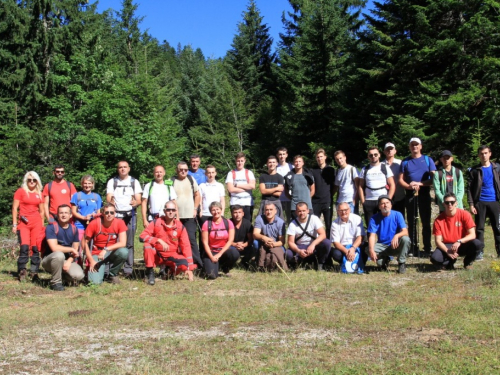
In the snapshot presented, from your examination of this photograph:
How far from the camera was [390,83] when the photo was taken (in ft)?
74.2

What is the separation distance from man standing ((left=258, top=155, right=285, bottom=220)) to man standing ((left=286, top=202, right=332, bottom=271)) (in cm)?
60

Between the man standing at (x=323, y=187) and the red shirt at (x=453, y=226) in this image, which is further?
the man standing at (x=323, y=187)

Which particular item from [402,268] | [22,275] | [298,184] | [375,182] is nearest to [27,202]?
[22,275]

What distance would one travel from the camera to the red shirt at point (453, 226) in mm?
7953

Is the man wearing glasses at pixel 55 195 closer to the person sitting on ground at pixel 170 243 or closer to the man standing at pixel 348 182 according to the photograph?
the person sitting on ground at pixel 170 243

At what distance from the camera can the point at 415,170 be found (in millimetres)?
8828

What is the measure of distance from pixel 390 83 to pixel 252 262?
53.0 feet

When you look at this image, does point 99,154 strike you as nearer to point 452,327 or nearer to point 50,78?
point 50,78

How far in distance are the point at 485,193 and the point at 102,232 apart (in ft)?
22.2

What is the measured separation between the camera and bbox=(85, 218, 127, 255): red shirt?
7.90m

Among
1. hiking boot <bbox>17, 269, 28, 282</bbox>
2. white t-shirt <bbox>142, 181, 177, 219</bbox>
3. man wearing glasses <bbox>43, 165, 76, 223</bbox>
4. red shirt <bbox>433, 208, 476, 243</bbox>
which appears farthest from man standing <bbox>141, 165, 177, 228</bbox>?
red shirt <bbox>433, 208, 476, 243</bbox>

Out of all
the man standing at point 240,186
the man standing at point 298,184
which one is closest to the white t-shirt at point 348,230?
the man standing at point 298,184

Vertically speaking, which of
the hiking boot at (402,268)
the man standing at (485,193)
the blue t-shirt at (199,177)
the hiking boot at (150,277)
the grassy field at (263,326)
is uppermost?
the blue t-shirt at (199,177)

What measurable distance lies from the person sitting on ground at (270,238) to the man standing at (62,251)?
295 cm
